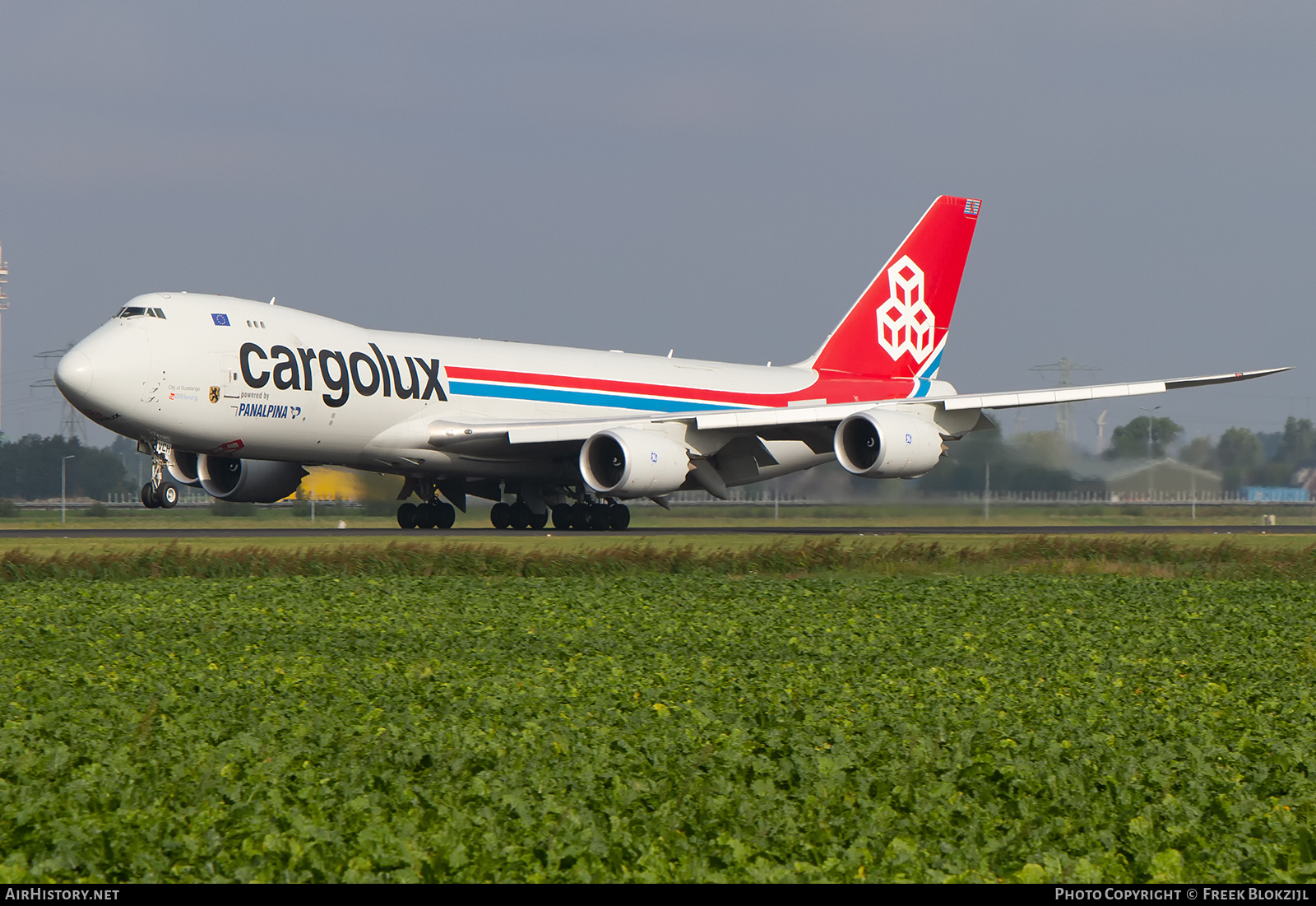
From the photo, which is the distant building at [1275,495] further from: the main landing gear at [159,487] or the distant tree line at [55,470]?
the distant tree line at [55,470]

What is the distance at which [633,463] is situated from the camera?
1125 inches

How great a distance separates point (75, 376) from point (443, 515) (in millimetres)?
9691

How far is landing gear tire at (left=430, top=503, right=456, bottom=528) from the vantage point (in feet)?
108

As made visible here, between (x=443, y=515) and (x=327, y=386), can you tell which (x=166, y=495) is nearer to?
(x=327, y=386)

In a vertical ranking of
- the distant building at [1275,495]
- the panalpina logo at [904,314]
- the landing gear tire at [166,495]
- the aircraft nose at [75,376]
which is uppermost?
the panalpina logo at [904,314]

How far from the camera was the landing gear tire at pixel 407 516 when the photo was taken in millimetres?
33000

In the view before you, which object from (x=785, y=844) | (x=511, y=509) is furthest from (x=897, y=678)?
(x=511, y=509)

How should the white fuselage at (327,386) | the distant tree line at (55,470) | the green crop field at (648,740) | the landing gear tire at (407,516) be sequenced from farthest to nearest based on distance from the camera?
the distant tree line at (55,470) < the landing gear tire at (407,516) < the white fuselage at (327,386) < the green crop field at (648,740)

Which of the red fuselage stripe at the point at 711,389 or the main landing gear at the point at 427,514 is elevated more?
the red fuselage stripe at the point at 711,389

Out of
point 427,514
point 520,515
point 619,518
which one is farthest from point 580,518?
point 427,514

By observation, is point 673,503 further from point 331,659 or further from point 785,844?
point 785,844

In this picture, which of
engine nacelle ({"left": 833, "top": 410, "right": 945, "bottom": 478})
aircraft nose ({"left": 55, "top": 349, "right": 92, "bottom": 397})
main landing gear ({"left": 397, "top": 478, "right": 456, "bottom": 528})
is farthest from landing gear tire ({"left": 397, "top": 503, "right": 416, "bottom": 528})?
engine nacelle ({"left": 833, "top": 410, "right": 945, "bottom": 478})

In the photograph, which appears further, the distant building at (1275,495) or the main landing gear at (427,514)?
the distant building at (1275,495)

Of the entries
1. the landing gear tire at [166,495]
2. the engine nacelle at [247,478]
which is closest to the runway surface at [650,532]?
the engine nacelle at [247,478]
